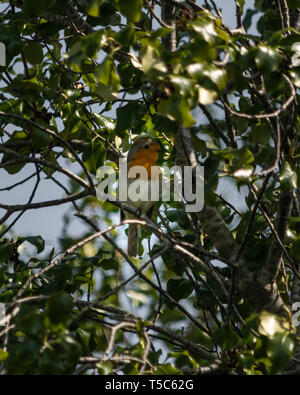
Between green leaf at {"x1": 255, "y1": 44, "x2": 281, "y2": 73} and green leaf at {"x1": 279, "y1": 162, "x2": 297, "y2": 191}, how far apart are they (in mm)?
452

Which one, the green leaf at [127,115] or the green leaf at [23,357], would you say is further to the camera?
the green leaf at [127,115]

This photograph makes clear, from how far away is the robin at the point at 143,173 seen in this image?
461 centimetres

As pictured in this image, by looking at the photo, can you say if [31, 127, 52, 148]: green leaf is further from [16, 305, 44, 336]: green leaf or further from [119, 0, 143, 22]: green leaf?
[16, 305, 44, 336]: green leaf

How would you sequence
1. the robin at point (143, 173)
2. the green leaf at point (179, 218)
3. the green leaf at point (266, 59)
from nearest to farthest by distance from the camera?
the green leaf at point (266, 59)
the green leaf at point (179, 218)
the robin at point (143, 173)

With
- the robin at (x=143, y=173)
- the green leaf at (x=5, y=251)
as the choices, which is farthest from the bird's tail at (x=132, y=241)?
the green leaf at (x=5, y=251)

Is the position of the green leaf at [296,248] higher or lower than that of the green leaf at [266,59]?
lower

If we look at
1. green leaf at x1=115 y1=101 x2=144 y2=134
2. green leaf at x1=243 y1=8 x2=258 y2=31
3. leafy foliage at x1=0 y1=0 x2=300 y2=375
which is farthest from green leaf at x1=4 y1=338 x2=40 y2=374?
green leaf at x1=243 y1=8 x2=258 y2=31

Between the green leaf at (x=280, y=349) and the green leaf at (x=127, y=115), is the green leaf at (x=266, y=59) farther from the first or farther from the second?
the green leaf at (x=280, y=349)

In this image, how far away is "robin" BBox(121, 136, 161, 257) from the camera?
15.1 ft

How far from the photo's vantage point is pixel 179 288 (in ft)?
11.9

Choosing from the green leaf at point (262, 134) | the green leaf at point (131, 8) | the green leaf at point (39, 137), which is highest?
the green leaf at point (39, 137)

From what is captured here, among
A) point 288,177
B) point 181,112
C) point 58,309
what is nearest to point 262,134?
point 288,177

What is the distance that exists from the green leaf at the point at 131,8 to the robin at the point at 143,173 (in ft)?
6.15

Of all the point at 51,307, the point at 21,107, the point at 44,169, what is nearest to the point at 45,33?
the point at 21,107
